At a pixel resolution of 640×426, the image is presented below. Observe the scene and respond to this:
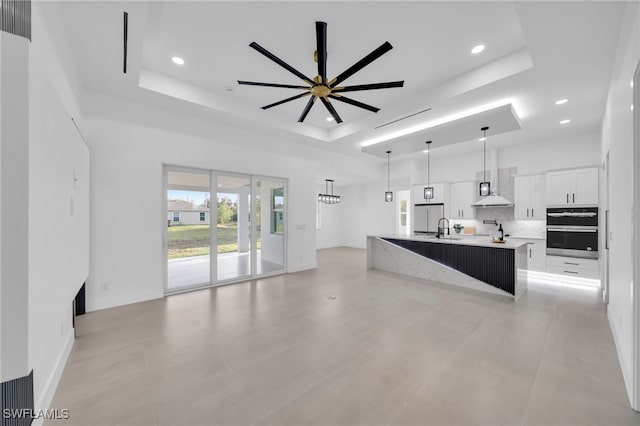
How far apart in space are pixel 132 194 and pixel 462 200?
7937 millimetres

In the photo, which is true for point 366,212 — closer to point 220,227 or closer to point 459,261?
point 459,261

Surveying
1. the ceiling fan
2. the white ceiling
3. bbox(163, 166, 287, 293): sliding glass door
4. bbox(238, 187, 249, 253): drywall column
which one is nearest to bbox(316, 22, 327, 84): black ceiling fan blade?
the ceiling fan

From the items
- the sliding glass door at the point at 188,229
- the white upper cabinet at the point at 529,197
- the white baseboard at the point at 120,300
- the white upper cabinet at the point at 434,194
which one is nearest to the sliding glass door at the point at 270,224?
the sliding glass door at the point at 188,229

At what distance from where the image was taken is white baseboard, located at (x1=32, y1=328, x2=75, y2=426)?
1.78 metres

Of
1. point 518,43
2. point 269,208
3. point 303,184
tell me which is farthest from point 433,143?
point 269,208

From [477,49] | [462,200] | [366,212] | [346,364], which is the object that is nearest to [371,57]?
[477,49]

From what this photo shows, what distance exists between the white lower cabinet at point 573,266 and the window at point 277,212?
6.19m

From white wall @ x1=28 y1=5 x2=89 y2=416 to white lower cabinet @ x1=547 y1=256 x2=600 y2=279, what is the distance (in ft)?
26.1

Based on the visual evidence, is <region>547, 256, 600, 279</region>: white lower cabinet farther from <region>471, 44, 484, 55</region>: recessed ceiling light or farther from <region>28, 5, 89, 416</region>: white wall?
<region>28, 5, 89, 416</region>: white wall

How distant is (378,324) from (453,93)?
142 inches

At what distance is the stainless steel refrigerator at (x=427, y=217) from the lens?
7680 mm

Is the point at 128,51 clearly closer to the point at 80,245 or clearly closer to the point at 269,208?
the point at 80,245

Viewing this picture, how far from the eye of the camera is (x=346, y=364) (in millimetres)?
2369

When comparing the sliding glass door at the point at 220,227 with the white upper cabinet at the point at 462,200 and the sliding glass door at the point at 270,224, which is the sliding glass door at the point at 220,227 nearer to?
the sliding glass door at the point at 270,224
